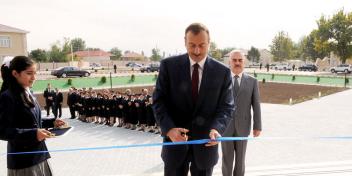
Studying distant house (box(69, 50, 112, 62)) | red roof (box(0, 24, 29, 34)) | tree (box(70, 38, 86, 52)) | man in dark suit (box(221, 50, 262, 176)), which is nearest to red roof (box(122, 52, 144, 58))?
tree (box(70, 38, 86, 52))

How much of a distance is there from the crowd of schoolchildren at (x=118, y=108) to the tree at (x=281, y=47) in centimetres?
9630

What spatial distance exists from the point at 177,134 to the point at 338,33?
60.7 meters

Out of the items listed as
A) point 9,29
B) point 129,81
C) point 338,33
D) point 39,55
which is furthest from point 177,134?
point 39,55

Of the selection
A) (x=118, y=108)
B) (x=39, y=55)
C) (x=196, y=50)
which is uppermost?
(x=39, y=55)

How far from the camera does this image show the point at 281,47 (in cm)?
10312

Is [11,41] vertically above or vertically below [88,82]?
above

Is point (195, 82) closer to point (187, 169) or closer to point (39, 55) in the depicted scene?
point (187, 169)

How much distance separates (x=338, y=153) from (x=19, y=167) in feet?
25.5

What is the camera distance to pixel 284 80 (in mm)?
35969

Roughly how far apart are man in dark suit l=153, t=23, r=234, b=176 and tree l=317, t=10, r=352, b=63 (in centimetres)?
5874

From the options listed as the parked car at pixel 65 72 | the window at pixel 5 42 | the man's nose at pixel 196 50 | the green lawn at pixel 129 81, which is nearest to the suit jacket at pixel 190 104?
the man's nose at pixel 196 50

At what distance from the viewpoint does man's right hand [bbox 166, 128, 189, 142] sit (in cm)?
273

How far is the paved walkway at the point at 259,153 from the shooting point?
7.19 metres

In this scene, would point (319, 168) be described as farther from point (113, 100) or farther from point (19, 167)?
point (113, 100)
